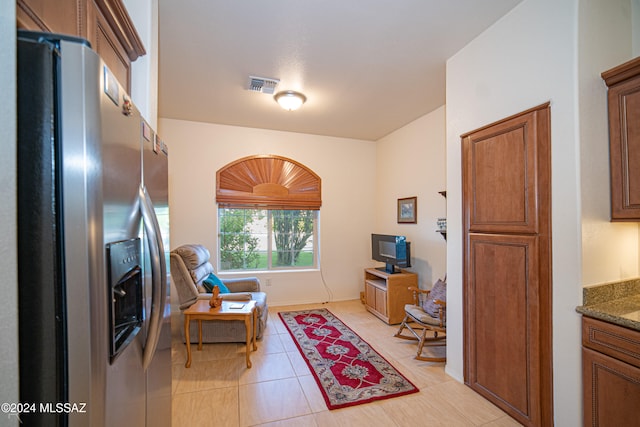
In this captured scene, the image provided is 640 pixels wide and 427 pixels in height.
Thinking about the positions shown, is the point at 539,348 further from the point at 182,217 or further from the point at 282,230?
the point at 182,217

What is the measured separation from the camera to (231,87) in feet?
10.5

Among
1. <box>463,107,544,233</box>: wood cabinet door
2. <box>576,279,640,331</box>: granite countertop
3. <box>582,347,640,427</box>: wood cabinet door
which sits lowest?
<box>582,347,640,427</box>: wood cabinet door

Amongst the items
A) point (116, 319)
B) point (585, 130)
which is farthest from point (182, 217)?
point (585, 130)

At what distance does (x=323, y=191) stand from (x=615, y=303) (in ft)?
12.4

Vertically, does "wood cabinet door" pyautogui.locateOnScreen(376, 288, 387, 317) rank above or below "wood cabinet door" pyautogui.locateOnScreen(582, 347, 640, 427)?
below

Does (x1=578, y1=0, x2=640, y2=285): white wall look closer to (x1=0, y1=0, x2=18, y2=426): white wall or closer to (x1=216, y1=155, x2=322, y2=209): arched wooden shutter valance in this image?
(x1=0, y1=0, x2=18, y2=426): white wall

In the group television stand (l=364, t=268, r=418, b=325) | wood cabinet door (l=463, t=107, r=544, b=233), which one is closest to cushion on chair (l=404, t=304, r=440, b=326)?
television stand (l=364, t=268, r=418, b=325)

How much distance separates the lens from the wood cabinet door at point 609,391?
140 cm

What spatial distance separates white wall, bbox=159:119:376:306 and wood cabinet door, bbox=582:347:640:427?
3580 mm

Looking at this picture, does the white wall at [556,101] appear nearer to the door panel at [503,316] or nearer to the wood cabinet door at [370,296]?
the door panel at [503,316]

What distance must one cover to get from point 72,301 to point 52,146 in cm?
35

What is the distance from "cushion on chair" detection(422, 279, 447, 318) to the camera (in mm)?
2950

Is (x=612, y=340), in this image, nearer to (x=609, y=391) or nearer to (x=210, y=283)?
(x=609, y=391)

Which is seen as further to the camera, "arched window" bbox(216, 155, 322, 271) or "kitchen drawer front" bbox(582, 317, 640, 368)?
"arched window" bbox(216, 155, 322, 271)
